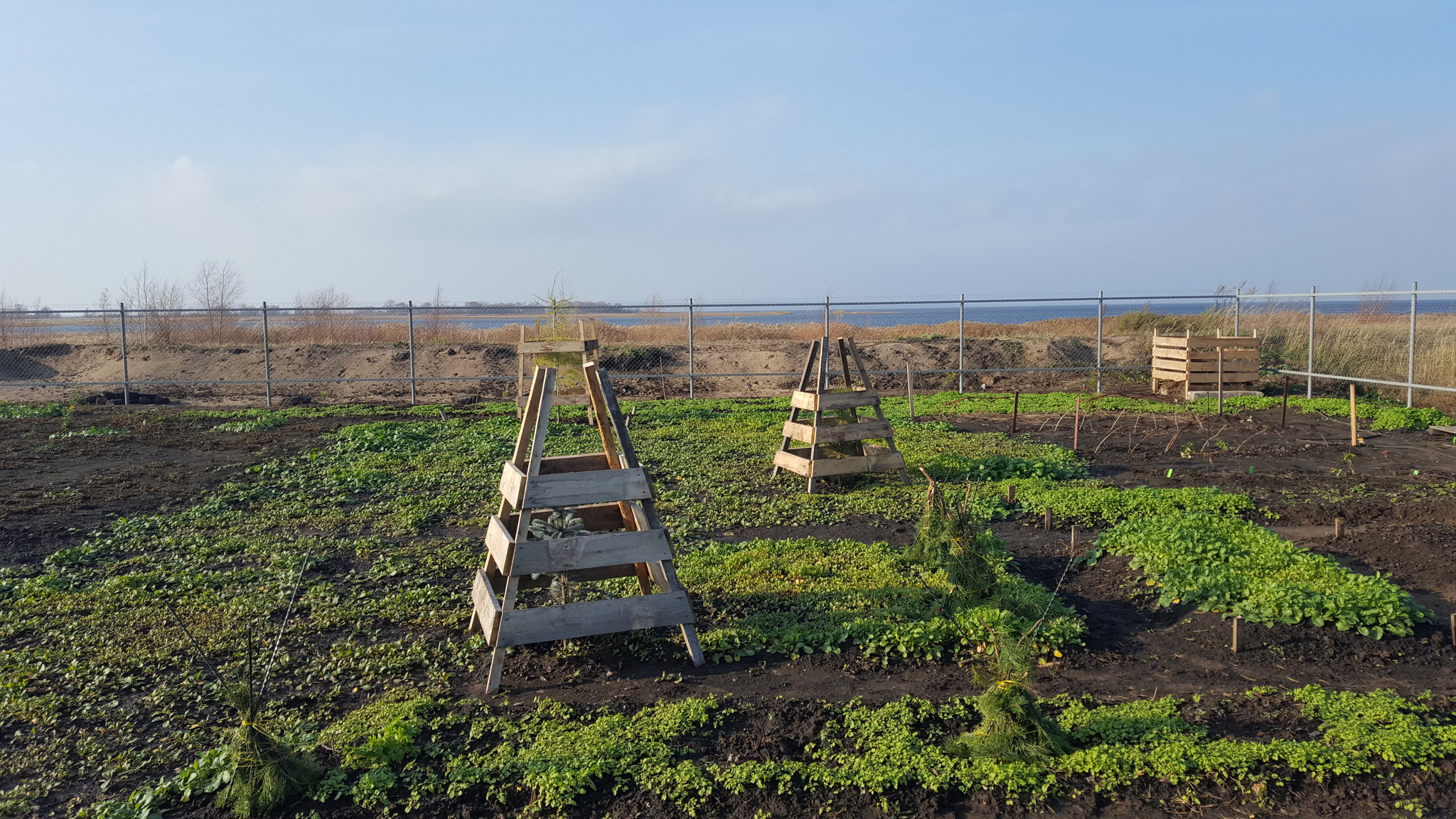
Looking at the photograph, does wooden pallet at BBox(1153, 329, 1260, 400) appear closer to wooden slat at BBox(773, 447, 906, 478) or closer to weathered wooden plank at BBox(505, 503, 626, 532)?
wooden slat at BBox(773, 447, 906, 478)

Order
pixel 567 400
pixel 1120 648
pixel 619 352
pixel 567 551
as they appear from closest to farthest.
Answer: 1. pixel 567 551
2. pixel 1120 648
3. pixel 567 400
4. pixel 619 352

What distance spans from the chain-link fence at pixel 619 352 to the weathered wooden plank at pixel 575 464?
970 cm

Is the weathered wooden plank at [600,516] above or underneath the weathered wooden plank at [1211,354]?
underneath

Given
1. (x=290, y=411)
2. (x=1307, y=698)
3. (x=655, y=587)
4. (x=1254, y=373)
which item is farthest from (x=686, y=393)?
(x=1307, y=698)

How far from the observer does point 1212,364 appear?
1795 centimetres

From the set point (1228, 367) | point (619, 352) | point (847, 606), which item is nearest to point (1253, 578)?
point (847, 606)

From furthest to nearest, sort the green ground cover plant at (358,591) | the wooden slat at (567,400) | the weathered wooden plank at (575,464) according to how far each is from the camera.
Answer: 1. the wooden slat at (567,400)
2. the weathered wooden plank at (575,464)
3. the green ground cover plant at (358,591)

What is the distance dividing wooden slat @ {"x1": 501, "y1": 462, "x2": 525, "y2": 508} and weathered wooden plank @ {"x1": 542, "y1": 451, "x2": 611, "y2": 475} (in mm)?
303

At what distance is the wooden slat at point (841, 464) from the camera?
9.80 m

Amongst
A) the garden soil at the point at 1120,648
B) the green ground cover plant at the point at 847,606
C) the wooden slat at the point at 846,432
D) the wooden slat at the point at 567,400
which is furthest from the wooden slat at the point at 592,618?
the wooden slat at the point at 567,400

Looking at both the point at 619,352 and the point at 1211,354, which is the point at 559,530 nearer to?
the point at 1211,354

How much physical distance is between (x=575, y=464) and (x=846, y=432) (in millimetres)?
4613

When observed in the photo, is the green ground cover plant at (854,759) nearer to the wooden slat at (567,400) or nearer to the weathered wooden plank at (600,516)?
the weathered wooden plank at (600,516)

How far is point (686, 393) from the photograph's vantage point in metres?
22.0
